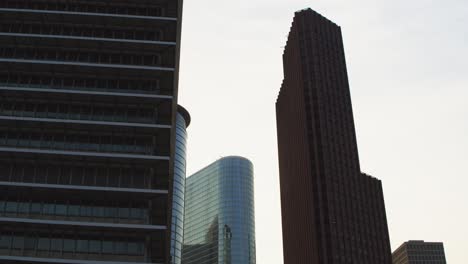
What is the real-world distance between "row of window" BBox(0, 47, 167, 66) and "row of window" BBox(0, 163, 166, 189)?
1632 centimetres

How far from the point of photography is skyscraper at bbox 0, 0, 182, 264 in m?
62.5

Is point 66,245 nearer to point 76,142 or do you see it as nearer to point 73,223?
point 73,223

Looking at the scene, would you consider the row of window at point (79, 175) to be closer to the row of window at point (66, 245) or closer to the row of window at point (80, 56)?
the row of window at point (66, 245)

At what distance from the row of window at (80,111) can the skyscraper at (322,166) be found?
8225cm

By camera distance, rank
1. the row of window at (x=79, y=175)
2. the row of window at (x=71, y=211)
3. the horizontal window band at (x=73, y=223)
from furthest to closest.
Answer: the row of window at (x=79, y=175) → the row of window at (x=71, y=211) → the horizontal window band at (x=73, y=223)

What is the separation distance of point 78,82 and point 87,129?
897cm

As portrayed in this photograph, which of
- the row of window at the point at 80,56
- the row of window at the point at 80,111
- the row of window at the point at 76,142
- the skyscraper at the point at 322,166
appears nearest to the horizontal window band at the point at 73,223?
the row of window at the point at 76,142

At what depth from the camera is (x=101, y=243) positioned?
206 ft

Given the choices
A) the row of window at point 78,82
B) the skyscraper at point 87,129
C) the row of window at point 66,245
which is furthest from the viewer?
the row of window at point 78,82

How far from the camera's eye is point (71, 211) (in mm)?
64500

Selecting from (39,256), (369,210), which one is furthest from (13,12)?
(369,210)

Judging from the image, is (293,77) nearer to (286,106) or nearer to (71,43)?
(286,106)

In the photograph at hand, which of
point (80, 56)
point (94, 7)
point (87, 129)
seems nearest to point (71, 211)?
point (87, 129)

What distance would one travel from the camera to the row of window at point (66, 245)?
61938mm
